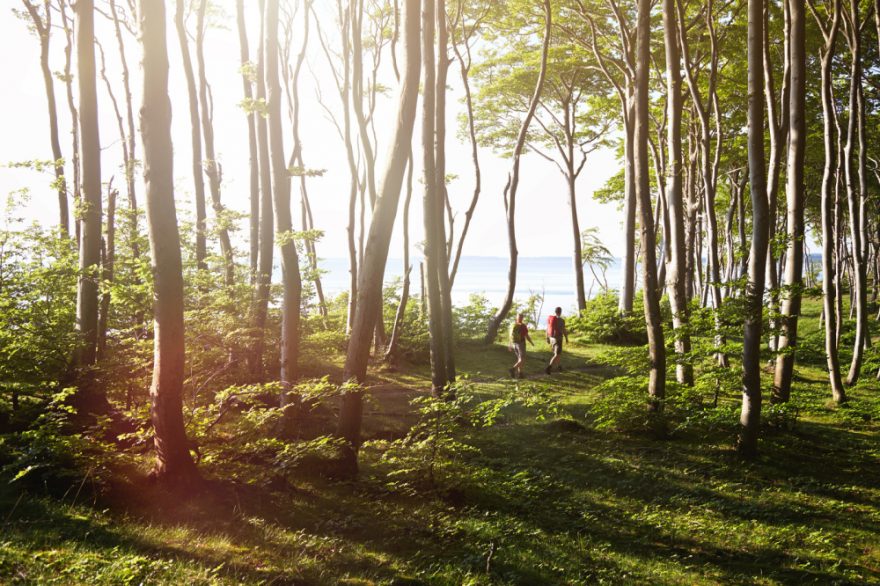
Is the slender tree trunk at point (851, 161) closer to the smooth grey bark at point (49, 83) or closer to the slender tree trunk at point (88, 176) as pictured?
the slender tree trunk at point (88, 176)

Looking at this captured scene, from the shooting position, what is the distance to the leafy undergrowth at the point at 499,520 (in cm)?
443

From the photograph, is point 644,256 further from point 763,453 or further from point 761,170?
point 763,453

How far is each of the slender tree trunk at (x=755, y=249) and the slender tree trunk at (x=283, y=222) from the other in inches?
263

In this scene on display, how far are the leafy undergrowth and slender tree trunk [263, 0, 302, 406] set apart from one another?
2.14 metres

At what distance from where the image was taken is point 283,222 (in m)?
8.56

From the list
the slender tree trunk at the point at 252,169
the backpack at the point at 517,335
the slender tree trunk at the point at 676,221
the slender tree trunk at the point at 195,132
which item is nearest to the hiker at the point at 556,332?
the backpack at the point at 517,335

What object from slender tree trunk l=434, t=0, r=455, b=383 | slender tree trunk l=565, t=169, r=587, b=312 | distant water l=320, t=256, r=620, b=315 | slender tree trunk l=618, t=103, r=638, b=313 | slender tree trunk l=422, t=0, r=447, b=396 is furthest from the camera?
distant water l=320, t=256, r=620, b=315

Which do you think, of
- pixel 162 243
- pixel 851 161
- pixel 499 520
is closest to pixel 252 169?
pixel 162 243

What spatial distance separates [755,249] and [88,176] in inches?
385

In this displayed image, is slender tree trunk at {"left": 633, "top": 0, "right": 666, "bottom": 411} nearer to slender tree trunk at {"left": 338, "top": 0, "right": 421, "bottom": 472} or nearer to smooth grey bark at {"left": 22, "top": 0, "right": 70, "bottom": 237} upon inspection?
slender tree trunk at {"left": 338, "top": 0, "right": 421, "bottom": 472}

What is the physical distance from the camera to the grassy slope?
4.39 metres

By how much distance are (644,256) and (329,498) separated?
6.00 meters

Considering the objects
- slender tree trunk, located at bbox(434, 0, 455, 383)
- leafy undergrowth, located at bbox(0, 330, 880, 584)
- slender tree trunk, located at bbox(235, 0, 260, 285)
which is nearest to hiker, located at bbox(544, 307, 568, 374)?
slender tree trunk, located at bbox(434, 0, 455, 383)

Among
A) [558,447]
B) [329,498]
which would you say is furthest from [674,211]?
[329,498]
